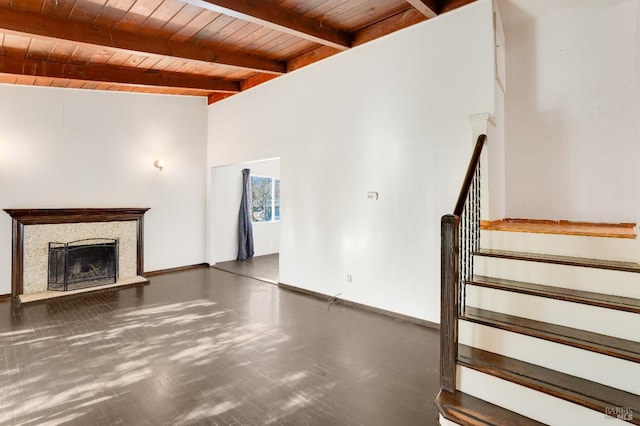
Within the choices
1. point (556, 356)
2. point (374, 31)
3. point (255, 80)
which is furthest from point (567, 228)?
point (255, 80)

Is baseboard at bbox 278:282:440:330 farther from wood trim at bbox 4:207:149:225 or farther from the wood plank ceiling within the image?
the wood plank ceiling

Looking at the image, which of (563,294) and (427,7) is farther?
(427,7)

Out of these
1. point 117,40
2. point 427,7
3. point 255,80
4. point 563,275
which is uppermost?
point 255,80

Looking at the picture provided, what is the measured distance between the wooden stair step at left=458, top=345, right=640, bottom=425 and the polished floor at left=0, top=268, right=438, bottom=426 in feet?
1.67

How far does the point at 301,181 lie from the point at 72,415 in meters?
3.87

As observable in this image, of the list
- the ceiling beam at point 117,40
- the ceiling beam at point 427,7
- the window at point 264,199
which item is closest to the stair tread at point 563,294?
the ceiling beam at point 427,7

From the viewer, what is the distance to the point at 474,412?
216 centimetres

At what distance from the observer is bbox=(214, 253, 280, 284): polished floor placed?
6605 millimetres

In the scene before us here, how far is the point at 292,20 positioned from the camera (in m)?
4.01

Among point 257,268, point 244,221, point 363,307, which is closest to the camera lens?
point 363,307

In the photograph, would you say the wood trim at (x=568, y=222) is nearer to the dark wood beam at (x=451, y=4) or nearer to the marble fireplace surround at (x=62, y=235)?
the dark wood beam at (x=451, y=4)

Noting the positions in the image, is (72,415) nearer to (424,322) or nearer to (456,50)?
(424,322)

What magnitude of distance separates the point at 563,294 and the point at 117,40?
17.0 feet

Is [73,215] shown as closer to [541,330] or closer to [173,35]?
[173,35]
